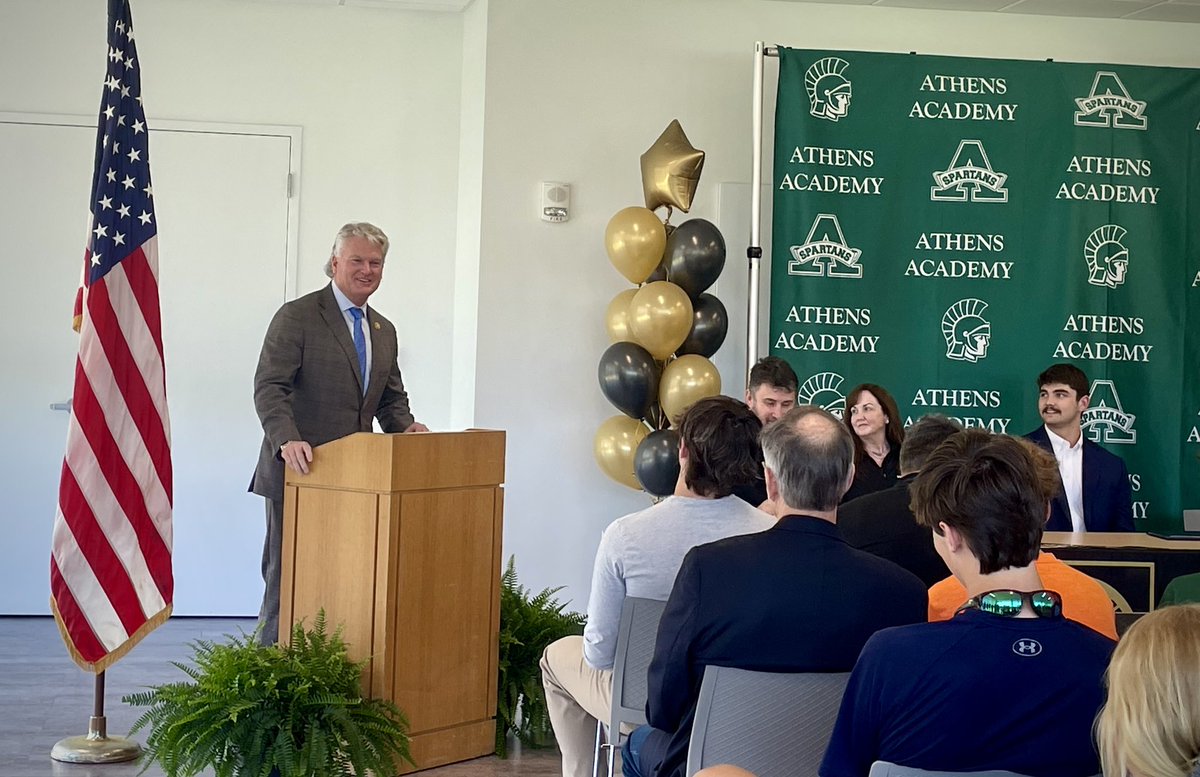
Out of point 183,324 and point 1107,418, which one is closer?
point 1107,418

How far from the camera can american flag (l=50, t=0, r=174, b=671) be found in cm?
429

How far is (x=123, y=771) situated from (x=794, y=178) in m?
4.30

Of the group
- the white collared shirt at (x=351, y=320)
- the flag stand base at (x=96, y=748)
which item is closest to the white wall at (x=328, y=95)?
the white collared shirt at (x=351, y=320)

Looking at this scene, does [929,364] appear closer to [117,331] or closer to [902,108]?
[902,108]

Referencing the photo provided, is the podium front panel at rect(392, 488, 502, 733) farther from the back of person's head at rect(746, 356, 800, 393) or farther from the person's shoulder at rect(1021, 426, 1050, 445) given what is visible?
the person's shoulder at rect(1021, 426, 1050, 445)

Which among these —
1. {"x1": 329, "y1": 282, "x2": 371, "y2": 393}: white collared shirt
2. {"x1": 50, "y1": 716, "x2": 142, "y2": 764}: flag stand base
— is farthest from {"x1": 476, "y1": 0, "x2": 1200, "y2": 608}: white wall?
{"x1": 50, "y1": 716, "x2": 142, "y2": 764}: flag stand base

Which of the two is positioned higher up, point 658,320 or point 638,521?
point 658,320


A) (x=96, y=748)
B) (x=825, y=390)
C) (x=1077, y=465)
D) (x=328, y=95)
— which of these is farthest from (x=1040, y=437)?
(x=96, y=748)

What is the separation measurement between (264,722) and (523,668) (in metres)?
1.13

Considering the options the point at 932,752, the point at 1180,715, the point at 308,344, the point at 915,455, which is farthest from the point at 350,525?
the point at 1180,715

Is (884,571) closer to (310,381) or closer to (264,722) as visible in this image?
(264,722)

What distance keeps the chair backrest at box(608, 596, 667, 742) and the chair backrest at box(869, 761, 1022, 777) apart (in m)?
1.26

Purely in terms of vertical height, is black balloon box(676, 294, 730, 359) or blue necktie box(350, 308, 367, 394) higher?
black balloon box(676, 294, 730, 359)

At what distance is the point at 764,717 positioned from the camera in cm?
247
